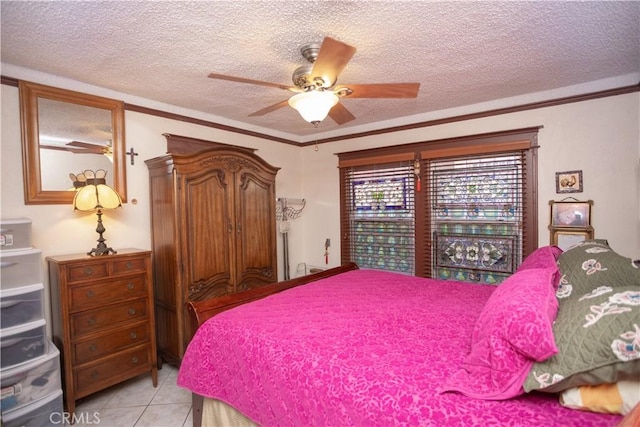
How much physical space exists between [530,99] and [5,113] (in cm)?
419

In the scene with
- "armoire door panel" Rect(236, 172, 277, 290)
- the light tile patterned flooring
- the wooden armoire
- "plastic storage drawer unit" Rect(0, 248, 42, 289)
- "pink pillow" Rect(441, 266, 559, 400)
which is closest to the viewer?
"pink pillow" Rect(441, 266, 559, 400)

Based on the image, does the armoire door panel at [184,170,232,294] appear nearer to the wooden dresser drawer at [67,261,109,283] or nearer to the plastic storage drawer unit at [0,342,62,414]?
the wooden dresser drawer at [67,261,109,283]

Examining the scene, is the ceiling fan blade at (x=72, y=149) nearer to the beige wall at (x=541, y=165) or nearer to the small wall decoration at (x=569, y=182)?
the beige wall at (x=541, y=165)

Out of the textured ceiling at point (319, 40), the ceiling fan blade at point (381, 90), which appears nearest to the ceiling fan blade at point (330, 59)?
the ceiling fan blade at point (381, 90)

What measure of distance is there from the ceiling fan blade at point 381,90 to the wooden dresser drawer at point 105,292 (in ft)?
6.84

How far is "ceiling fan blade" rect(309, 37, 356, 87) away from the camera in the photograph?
4.80ft

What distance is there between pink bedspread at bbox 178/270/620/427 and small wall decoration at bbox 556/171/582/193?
→ 1.41 m

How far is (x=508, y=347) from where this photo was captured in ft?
3.55

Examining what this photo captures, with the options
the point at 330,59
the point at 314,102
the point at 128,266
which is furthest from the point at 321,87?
the point at 128,266

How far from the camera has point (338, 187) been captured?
4.17 meters

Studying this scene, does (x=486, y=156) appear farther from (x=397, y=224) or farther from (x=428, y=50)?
(x=428, y=50)

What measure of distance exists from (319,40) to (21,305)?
245 centimetres

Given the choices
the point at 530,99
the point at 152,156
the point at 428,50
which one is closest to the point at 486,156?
the point at 530,99

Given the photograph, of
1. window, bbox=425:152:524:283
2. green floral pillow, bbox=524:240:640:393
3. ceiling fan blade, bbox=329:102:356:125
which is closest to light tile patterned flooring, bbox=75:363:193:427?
green floral pillow, bbox=524:240:640:393
